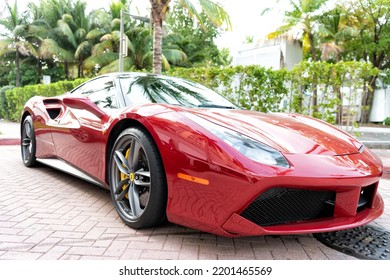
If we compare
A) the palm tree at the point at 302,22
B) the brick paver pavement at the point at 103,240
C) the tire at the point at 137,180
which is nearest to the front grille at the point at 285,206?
A: the brick paver pavement at the point at 103,240

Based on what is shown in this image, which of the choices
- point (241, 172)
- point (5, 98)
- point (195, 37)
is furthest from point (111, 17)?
point (241, 172)

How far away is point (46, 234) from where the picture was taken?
92.2 inches

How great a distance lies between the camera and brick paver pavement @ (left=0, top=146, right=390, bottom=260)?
6.78 ft

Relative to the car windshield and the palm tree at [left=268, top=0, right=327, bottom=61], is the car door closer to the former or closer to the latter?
the car windshield

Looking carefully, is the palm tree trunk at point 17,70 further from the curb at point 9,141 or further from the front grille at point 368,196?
the front grille at point 368,196

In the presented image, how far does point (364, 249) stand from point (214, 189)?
1087 millimetres

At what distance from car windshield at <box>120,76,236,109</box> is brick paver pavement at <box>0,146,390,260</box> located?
1005mm

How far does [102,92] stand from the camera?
3.29 metres

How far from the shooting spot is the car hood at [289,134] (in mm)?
2096

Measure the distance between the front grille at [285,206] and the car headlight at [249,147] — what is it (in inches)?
6.4

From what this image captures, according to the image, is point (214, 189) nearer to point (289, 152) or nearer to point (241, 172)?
point (241, 172)

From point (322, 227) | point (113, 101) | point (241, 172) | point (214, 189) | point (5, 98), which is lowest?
point (5, 98)

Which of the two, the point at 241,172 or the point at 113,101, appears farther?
the point at 113,101

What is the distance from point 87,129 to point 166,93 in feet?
2.50
